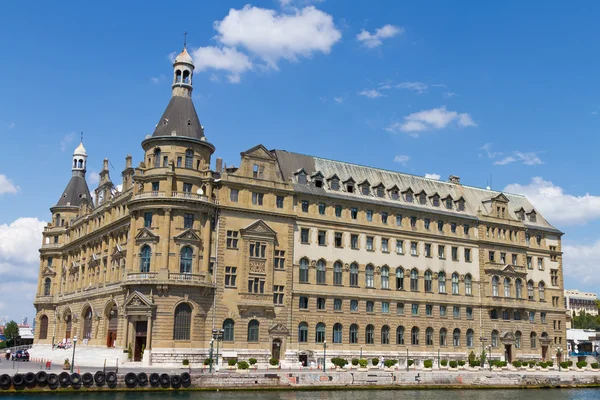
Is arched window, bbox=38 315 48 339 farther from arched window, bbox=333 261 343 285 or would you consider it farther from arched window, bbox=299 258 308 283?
arched window, bbox=333 261 343 285

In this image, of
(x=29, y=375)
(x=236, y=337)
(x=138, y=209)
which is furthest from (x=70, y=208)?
(x=29, y=375)

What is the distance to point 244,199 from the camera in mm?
87375

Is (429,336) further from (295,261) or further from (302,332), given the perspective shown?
(295,261)

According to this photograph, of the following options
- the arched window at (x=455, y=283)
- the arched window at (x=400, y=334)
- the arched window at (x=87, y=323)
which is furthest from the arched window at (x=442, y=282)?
the arched window at (x=87, y=323)

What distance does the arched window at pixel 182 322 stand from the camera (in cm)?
8044

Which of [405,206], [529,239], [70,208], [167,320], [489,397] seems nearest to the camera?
[489,397]

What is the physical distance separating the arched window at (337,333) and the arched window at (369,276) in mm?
7437

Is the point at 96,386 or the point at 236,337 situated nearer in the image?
the point at 96,386

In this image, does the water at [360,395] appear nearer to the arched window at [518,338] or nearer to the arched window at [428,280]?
the arched window at [428,280]

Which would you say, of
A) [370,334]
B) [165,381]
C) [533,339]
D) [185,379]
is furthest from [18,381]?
[533,339]

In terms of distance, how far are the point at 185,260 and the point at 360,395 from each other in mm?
27733

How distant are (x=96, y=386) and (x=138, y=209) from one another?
90.3ft

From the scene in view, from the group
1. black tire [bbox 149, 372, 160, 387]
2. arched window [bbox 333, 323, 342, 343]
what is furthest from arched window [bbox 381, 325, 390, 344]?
black tire [bbox 149, 372, 160, 387]

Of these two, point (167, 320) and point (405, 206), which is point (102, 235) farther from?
point (405, 206)
